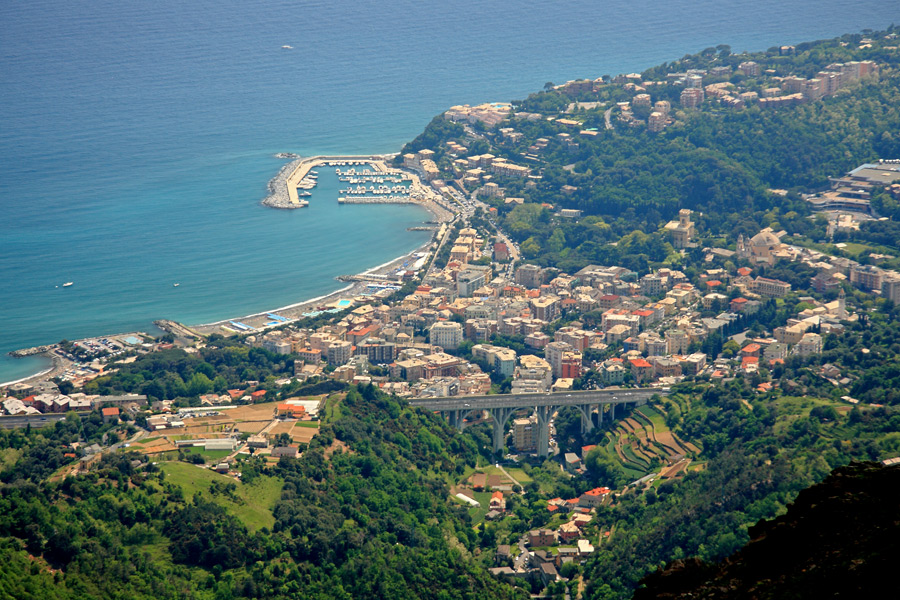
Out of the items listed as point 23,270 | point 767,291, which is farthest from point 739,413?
point 23,270

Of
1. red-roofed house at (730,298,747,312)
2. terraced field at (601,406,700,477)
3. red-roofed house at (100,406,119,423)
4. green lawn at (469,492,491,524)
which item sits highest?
red-roofed house at (730,298,747,312)

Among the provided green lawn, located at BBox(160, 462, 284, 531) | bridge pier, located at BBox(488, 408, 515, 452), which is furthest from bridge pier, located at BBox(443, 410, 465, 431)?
green lawn, located at BBox(160, 462, 284, 531)

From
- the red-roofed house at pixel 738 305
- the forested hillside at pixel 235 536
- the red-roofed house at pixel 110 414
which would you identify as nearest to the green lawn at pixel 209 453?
the forested hillside at pixel 235 536

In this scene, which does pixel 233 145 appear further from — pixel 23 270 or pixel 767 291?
pixel 767 291

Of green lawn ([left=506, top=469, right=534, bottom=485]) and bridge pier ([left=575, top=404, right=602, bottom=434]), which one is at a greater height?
bridge pier ([left=575, top=404, right=602, bottom=434])

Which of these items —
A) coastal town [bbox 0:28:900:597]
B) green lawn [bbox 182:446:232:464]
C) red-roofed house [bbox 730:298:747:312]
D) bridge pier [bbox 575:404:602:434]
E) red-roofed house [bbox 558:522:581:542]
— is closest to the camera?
red-roofed house [bbox 558:522:581:542]

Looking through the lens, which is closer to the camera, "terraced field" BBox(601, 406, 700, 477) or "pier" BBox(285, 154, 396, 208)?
"terraced field" BBox(601, 406, 700, 477)

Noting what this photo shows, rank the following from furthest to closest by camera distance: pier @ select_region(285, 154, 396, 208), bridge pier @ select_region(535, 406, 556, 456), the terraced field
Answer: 1. pier @ select_region(285, 154, 396, 208)
2. bridge pier @ select_region(535, 406, 556, 456)
3. the terraced field

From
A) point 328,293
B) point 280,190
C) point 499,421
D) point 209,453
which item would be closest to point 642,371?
point 499,421

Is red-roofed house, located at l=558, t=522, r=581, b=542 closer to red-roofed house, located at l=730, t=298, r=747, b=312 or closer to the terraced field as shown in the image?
the terraced field
